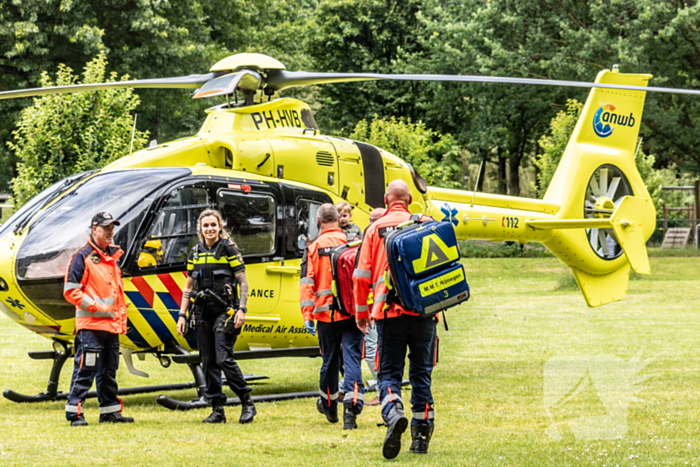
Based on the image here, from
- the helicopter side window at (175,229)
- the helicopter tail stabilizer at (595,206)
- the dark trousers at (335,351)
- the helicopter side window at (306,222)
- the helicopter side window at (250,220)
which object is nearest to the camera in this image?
the dark trousers at (335,351)

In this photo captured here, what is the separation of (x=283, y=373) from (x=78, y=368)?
406 cm

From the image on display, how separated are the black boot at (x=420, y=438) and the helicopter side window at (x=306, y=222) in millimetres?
3509

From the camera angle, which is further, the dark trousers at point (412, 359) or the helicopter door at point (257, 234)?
the helicopter door at point (257, 234)

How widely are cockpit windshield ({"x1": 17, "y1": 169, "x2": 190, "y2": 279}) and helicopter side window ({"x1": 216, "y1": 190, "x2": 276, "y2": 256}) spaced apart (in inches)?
21.9

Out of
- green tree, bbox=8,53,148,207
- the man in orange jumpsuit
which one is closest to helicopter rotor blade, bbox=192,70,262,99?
the man in orange jumpsuit

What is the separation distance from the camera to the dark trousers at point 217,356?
7.14 m

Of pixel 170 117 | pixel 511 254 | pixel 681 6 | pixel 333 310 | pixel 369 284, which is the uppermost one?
pixel 681 6

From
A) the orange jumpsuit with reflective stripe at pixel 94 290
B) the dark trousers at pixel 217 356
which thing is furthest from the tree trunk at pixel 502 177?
the orange jumpsuit with reflective stripe at pixel 94 290

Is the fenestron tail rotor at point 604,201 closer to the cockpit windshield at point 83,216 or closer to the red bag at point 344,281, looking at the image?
the red bag at point 344,281

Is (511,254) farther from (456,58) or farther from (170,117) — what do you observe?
(170,117)

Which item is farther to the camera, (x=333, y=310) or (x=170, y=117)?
(x=170, y=117)

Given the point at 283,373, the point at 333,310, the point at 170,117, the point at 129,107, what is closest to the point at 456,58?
the point at 170,117

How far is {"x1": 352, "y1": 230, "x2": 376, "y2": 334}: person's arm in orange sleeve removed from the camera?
20.7 ft

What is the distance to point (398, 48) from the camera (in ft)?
115
